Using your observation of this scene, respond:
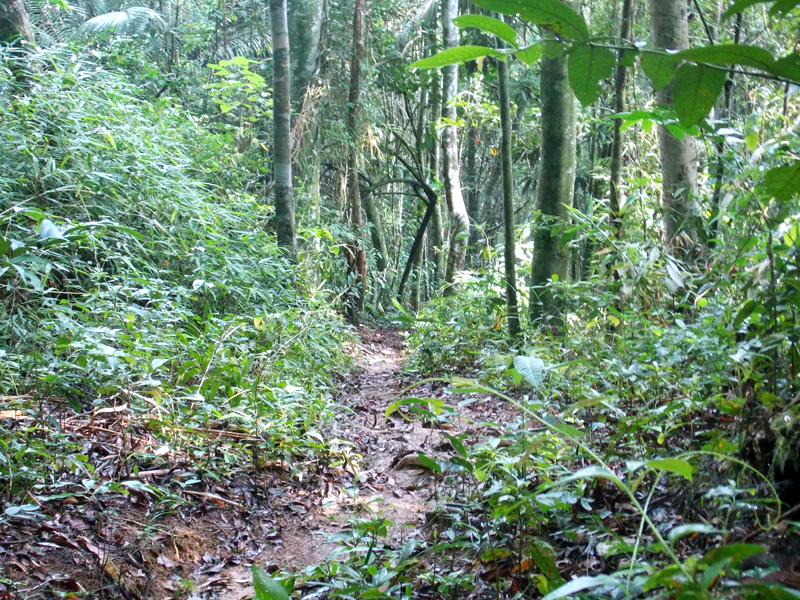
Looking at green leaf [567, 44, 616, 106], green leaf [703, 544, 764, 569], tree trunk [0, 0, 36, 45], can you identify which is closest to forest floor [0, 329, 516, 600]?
green leaf [703, 544, 764, 569]

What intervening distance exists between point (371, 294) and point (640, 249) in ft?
22.8

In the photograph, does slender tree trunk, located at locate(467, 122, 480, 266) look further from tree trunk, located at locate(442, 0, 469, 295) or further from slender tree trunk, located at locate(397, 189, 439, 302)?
tree trunk, located at locate(442, 0, 469, 295)

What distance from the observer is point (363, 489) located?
11.0 ft

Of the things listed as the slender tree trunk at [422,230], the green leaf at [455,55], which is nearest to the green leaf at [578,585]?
the green leaf at [455,55]

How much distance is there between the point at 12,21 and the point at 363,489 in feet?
18.5

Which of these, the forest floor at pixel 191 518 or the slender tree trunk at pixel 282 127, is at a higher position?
the slender tree trunk at pixel 282 127

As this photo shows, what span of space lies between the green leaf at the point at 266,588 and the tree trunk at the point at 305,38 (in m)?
8.50

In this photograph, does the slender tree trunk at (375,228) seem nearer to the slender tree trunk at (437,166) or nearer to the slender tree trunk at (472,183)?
the slender tree trunk at (437,166)

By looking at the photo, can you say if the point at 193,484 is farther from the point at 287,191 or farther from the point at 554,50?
the point at 287,191

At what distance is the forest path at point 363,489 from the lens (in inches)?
103

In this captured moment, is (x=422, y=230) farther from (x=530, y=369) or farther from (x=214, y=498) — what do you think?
(x=530, y=369)

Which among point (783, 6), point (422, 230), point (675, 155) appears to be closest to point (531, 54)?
point (783, 6)

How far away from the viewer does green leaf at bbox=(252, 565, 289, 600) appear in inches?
56.3

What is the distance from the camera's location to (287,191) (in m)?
6.81
